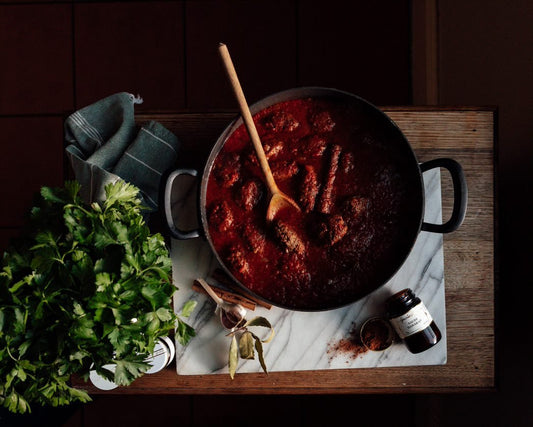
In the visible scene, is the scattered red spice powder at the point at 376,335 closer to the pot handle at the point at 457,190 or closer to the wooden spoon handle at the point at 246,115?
the pot handle at the point at 457,190

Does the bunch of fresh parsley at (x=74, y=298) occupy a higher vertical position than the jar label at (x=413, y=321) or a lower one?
higher

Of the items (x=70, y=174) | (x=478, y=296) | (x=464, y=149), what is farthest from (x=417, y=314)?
(x=70, y=174)

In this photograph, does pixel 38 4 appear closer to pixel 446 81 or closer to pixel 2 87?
pixel 2 87

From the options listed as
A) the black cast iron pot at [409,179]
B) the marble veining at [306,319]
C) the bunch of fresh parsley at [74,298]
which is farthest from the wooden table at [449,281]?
the bunch of fresh parsley at [74,298]

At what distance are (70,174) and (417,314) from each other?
2.96 feet

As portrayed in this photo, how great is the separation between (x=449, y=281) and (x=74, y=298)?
87 cm

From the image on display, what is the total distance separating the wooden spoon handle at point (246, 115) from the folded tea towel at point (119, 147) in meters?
0.25

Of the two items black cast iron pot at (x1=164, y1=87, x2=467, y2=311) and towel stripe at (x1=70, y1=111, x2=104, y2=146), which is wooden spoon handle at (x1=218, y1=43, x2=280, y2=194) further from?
towel stripe at (x1=70, y1=111, x2=104, y2=146)

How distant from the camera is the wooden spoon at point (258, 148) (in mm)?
988

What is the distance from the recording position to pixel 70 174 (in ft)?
4.22

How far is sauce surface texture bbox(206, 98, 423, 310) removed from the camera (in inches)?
45.3

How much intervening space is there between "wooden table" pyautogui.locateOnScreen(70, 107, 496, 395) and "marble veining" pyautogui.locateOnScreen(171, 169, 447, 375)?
3 cm

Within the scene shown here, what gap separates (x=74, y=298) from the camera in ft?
2.89

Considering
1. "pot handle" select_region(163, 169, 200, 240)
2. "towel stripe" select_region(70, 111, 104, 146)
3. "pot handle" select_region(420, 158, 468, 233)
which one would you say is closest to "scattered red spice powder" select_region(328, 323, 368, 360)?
"pot handle" select_region(420, 158, 468, 233)
